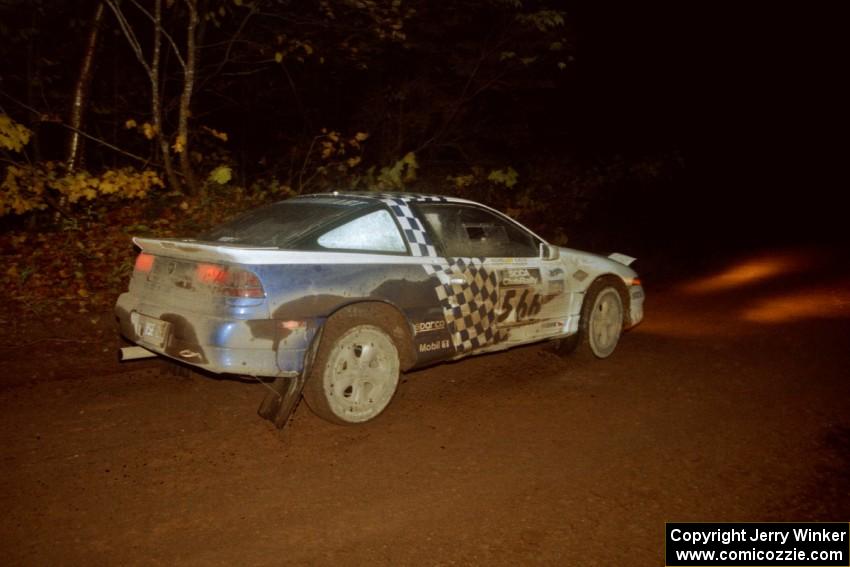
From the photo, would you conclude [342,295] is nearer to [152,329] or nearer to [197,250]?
[197,250]

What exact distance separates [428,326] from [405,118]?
35.0 ft

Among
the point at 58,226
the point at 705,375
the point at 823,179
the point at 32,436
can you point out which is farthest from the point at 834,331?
the point at 823,179

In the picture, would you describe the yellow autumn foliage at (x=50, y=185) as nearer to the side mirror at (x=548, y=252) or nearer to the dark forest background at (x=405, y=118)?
the dark forest background at (x=405, y=118)

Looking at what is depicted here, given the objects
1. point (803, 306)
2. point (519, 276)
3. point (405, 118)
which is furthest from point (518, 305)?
point (405, 118)

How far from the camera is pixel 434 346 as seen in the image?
5129 mm

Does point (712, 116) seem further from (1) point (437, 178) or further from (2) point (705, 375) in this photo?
(2) point (705, 375)

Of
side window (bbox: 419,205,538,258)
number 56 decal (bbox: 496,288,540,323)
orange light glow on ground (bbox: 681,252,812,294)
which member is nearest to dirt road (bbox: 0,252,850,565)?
number 56 decal (bbox: 496,288,540,323)

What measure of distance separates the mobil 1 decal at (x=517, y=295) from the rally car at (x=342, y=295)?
0.01 metres

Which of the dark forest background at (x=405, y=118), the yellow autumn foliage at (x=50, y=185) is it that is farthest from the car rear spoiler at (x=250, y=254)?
the yellow autumn foliage at (x=50, y=185)

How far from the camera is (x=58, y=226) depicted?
8930 millimetres

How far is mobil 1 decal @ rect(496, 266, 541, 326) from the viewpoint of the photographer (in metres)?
5.65

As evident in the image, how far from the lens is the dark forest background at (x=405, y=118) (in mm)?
9242

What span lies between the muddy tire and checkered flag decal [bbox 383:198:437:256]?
1.97 metres

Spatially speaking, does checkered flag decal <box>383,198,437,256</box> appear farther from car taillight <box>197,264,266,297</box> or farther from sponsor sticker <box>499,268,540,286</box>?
car taillight <box>197,264,266,297</box>
